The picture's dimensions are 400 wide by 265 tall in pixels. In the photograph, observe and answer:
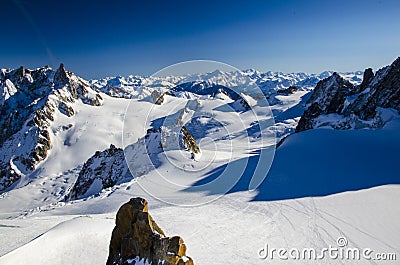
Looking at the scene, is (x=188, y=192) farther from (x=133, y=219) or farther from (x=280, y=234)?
(x=133, y=219)

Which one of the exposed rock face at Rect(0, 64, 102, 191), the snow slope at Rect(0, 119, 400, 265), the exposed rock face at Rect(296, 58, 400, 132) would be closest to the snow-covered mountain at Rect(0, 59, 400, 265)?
the snow slope at Rect(0, 119, 400, 265)

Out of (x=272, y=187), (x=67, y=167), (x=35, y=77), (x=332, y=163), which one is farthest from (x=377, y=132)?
(x=35, y=77)

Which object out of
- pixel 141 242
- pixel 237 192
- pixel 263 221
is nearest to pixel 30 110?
pixel 237 192

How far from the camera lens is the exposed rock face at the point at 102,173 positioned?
32781mm

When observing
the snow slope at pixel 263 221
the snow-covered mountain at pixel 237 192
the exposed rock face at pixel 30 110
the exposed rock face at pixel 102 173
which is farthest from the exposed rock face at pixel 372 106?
the exposed rock face at pixel 30 110

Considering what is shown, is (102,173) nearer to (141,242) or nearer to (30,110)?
(141,242)

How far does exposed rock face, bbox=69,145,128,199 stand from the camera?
3278 centimetres

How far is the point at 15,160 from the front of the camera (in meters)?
74.1

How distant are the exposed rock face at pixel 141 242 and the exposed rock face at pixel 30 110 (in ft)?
249

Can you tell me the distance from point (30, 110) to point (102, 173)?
8504 centimetres

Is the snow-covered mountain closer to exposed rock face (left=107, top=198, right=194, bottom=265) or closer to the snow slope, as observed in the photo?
the snow slope

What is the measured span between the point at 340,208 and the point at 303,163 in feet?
29.3

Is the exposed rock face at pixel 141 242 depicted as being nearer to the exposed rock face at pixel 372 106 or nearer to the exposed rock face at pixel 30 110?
the exposed rock face at pixel 372 106

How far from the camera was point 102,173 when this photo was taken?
1390 inches
